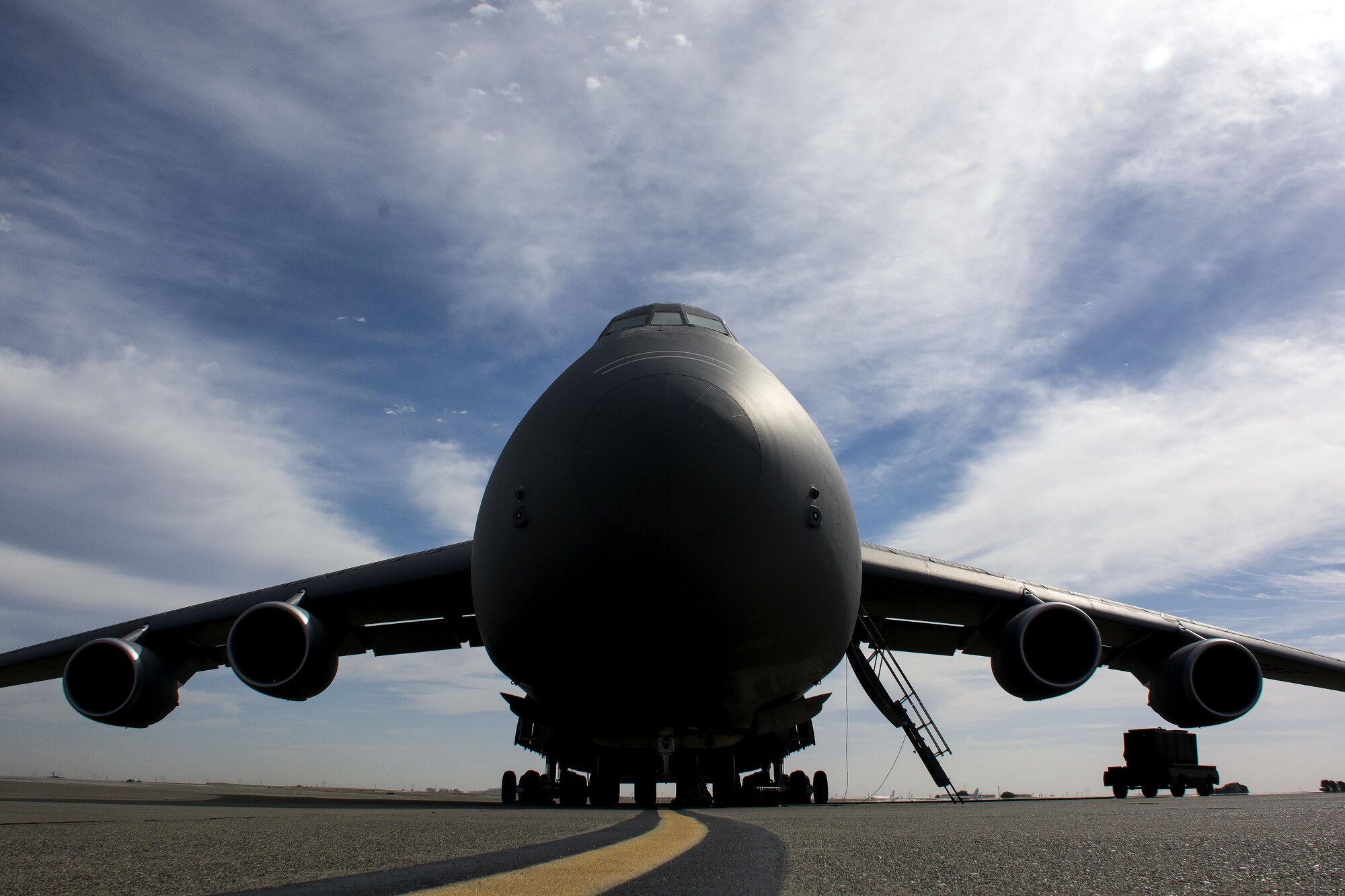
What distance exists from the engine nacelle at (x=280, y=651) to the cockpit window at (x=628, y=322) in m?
4.11

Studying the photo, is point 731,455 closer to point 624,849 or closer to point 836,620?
point 836,620

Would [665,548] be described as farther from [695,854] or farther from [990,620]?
[990,620]

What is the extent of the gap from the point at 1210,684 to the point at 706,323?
6.57 m

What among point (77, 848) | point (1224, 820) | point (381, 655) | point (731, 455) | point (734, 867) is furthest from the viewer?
point (381, 655)

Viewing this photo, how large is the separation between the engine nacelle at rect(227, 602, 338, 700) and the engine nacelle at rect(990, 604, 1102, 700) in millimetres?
6664

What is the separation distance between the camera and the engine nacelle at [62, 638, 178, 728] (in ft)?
29.8

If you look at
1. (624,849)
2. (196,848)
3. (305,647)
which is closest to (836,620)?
(624,849)

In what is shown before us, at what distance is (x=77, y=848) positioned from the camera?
2803 millimetres

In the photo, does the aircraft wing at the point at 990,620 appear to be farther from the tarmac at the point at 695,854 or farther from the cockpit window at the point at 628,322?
the tarmac at the point at 695,854

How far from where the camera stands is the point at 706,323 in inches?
324

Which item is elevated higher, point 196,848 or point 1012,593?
point 1012,593

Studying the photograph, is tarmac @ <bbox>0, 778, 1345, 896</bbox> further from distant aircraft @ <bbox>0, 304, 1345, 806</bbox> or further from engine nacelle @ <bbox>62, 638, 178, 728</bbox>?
engine nacelle @ <bbox>62, 638, 178, 728</bbox>

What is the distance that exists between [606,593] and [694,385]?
4.64 feet

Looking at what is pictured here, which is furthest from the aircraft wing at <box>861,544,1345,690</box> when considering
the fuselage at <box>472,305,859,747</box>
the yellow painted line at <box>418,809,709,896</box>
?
the yellow painted line at <box>418,809,709,896</box>
